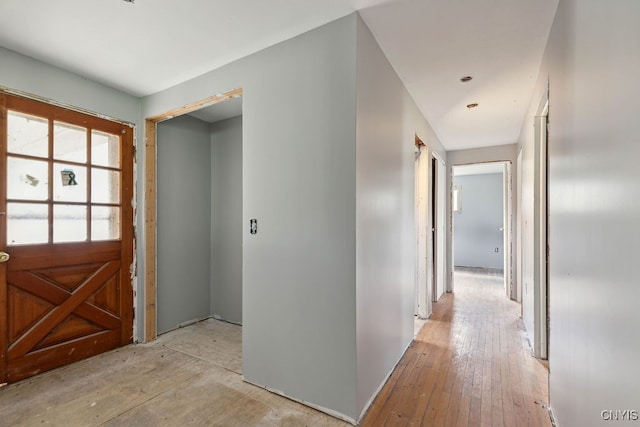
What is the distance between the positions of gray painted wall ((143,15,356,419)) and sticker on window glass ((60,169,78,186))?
1.59 metres

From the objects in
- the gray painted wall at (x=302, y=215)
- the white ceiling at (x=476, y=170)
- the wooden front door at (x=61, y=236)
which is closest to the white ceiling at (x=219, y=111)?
the wooden front door at (x=61, y=236)

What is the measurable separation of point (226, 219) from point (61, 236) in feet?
5.18

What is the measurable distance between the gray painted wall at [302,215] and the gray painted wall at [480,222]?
675cm

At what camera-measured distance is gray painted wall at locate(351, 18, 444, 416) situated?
6.07 ft

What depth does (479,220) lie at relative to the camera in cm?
760

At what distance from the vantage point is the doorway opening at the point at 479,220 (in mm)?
7348

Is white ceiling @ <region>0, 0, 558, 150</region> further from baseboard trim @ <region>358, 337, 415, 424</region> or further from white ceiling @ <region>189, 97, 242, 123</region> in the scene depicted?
baseboard trim @ <region>358, 337, 415, 424</region>

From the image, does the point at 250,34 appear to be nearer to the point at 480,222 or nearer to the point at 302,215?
the point at 302,215

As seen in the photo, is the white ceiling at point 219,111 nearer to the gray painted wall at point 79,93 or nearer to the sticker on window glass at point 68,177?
the gray painted wall at point 79,93

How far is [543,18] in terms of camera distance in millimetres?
1822

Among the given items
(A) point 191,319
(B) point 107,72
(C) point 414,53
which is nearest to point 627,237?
(C) point 414,53

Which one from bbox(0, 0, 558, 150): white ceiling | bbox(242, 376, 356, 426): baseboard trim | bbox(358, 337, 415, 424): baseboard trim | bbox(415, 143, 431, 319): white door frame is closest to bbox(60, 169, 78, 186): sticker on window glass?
bbox(0, 0, 558, 150): white ceiling

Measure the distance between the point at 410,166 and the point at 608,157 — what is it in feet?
6.69

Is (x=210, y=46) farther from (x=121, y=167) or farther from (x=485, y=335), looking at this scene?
(x=485, y=335)
